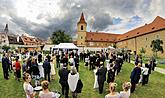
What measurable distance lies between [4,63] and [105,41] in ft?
249

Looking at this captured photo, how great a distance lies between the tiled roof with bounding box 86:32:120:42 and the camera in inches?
3420

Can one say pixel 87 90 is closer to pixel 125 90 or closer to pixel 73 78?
pixel 73 78

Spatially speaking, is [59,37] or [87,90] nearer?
[87,90]

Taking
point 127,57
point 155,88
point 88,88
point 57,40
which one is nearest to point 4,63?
point 88,88

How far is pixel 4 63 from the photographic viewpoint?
47.8 ft

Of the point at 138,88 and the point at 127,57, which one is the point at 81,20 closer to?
the point at 127,57

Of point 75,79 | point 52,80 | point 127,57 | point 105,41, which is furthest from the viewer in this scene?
point 105,41

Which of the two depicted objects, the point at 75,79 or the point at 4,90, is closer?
the point at 75,79

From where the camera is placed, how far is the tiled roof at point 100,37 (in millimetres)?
86875

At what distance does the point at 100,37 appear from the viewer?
88938mm

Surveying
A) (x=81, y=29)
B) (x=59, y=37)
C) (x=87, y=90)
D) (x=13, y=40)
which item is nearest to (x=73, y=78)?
(x=87, y=90)

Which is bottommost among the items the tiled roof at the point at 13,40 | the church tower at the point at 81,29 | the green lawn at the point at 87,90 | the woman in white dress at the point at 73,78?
the green lawn at the point at 87,90

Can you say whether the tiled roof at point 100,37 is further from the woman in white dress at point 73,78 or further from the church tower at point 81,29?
the woman in white dress at point 73,78

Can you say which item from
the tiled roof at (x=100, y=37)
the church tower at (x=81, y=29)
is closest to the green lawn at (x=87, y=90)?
the church tower at (x=81, y=29)
